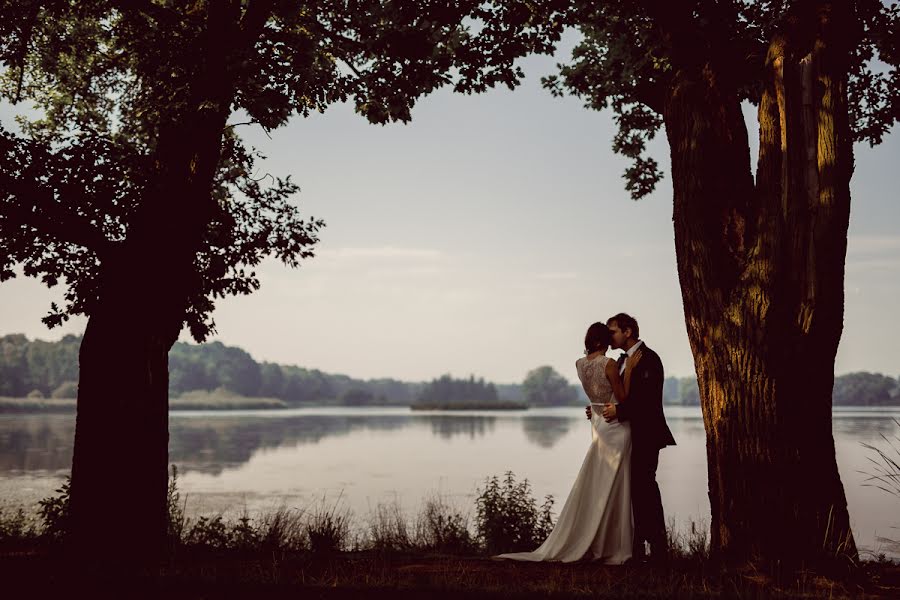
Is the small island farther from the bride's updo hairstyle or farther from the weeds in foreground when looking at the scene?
the bride's updo hairstyle

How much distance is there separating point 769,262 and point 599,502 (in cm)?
292

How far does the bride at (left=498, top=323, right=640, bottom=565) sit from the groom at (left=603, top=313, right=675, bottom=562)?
0.07 meters

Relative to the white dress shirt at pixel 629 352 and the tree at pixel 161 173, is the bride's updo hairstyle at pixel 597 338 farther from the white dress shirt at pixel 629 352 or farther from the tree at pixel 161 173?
the tree at pixel 161 173

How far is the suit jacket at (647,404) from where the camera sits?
24.6ft

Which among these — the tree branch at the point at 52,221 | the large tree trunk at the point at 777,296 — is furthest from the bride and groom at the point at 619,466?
the tree branch at the point at 52,221

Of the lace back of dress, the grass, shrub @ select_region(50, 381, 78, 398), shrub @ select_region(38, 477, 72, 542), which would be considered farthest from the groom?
shrub @ select_region(50, 381, 78, 398)

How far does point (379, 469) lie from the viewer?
32.2 m

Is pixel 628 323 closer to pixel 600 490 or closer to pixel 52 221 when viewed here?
pixel 600 490

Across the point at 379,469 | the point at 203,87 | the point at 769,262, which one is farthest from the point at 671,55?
the point at 379,469

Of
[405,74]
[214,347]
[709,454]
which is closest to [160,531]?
[709,454]

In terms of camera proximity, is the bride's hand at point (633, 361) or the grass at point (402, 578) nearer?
the grass at point (402, 578)

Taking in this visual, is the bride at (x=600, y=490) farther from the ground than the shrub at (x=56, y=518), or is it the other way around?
the bride at (x=600, y=490)

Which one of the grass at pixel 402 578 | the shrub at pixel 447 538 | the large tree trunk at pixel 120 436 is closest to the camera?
the grass at pixel 402 578

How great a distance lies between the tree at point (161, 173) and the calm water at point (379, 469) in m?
7.72
